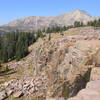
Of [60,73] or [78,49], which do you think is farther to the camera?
[60,73]

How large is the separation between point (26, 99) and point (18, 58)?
2267 inches

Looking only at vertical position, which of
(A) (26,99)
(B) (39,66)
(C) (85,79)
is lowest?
(A) (26,99)

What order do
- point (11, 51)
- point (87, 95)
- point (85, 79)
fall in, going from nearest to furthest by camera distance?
point (87, 95), point (85, 79), point (11, 51)

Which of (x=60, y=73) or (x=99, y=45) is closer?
(x=99, y=45)

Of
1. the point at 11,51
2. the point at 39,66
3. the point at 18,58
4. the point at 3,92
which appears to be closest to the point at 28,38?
the point at 11,51

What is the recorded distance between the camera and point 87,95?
16.1 metres

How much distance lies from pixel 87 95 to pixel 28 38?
13136 cm

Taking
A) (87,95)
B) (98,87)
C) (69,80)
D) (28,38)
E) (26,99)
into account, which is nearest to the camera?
(87,95)

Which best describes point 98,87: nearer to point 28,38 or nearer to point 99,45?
point 99,45

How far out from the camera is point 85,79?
96.7ft

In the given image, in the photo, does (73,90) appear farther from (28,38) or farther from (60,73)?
(28,38)

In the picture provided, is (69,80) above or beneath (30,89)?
above

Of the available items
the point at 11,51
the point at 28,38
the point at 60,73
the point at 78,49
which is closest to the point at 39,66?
the point at 60,73

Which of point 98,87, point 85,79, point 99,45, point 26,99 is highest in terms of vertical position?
point 99,45
